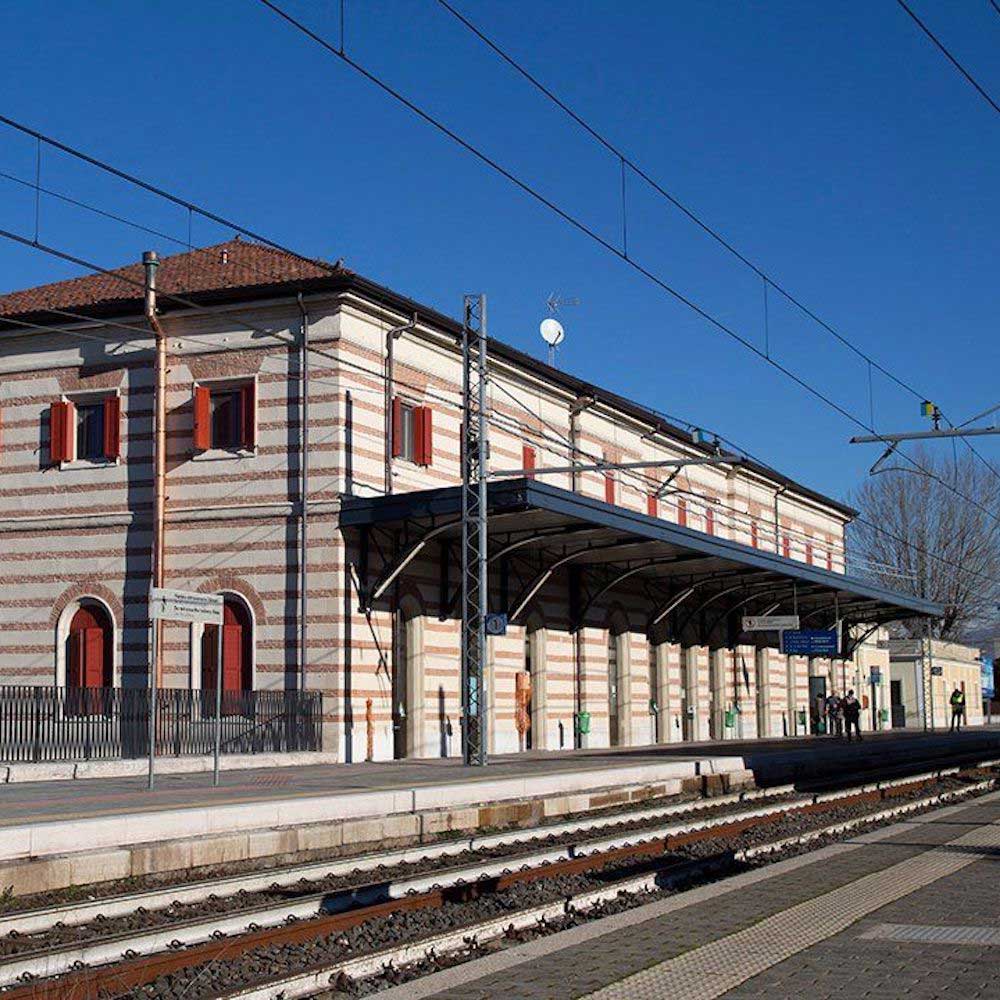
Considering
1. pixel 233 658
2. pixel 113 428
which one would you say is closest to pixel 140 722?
pixel 233 658

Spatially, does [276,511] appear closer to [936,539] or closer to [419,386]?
[419,386]

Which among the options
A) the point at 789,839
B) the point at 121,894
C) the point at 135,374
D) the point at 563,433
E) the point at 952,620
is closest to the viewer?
the point at 121,894

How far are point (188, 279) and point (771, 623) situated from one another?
18.5 m

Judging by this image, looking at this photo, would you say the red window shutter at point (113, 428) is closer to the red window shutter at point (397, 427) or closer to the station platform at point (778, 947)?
the red window shutter at point (397, 427)

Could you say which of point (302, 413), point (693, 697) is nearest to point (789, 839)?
point (302, 413)

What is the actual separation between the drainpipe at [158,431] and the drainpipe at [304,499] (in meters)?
2.95

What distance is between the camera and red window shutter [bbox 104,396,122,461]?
101 feet

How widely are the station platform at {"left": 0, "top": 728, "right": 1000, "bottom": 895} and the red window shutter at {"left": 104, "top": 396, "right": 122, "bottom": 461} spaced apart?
26.2 ft

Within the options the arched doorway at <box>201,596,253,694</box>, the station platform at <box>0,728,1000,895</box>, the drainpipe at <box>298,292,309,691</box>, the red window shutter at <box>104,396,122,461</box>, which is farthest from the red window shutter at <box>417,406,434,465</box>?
the station platform at <box>0,728,1000,895</box>

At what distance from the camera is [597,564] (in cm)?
3750

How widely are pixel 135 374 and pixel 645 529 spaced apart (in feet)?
35.6

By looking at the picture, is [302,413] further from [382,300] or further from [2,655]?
[2,655]

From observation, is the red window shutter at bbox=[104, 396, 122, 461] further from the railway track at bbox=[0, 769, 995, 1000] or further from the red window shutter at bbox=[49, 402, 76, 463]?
the railway track at bbox=[0, 769, 995, 1000]

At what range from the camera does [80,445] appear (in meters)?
31.6
